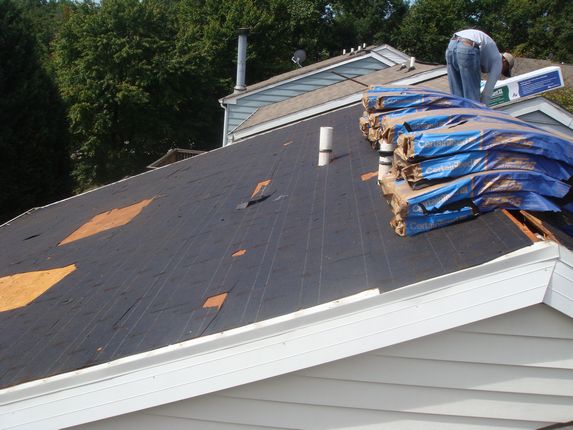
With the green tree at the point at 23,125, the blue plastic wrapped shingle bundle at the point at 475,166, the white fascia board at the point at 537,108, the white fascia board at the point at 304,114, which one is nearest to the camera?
the blue plastic wrapped shingle bundle at the point at 475,166

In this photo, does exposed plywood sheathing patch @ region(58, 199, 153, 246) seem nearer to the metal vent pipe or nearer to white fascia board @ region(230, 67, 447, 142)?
white fascia board @ region(230, 67, 447, 142)

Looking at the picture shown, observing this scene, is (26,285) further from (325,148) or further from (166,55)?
(166,55)

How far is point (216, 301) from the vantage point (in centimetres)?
311

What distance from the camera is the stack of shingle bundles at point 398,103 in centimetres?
480

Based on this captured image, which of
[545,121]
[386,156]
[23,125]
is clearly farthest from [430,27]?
[386,156]

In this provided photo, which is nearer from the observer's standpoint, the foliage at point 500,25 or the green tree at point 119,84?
the green tree at point 119,84

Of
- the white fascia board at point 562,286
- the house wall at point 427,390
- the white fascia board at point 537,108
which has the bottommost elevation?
the house wall at point 427,390

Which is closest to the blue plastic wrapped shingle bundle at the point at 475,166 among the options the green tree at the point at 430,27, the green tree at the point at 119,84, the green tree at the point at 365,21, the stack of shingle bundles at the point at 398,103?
the stack of shingle bundles at the point at 398,103

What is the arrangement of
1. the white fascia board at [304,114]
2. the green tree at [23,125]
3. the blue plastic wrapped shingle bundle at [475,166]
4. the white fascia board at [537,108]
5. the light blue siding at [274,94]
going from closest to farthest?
the blue plastic wrapped shingle bundle at [475,166] → the white fascia board at [537,108] → the white fascia board at [304,114] → the light blue siding at [274,94] → the green tree at [23,125]

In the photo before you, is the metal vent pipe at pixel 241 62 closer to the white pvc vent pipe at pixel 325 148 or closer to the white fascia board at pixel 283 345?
the white pvc vent pipe at pixel 325 148

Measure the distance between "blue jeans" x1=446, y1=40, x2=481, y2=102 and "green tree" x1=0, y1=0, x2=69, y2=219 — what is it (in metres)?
16.4

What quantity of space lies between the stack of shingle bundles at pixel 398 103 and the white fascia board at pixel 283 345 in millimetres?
1919

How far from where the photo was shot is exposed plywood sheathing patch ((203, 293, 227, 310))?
3.05 meters

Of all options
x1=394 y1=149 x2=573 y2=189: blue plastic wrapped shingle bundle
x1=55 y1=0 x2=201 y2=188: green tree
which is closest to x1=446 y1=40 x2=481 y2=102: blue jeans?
x1=394 y1=149 x2=573 y2=189: blue plastic wrapped shingle bundle
